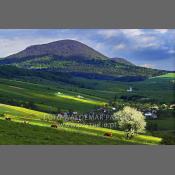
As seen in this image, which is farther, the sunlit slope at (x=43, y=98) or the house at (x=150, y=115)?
the house at (x=150, y=115)

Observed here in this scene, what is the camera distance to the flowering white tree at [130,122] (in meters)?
25.1

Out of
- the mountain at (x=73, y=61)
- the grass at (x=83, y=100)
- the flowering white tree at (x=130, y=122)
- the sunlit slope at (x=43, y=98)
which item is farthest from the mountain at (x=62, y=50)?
the flowering white tree at (x=130, y=122)

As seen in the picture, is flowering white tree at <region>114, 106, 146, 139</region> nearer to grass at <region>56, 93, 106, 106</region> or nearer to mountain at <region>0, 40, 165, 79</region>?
grass at <region>56, 93, 106, 106</region>

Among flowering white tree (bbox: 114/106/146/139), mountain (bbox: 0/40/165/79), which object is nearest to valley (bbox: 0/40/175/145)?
mountain (bbox: 0/40/165/79)

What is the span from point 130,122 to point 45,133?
361 centimetres

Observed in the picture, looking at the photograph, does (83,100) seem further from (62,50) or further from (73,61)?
(62,50)

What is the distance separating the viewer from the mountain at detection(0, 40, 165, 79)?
25.2m

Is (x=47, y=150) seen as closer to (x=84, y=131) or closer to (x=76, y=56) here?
(x=84, y=131)

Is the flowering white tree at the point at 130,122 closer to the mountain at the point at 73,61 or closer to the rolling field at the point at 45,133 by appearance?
the rolling field at the point at 45,133

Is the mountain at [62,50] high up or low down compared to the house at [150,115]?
up

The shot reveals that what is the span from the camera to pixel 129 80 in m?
25.8

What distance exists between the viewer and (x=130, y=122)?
25.1m

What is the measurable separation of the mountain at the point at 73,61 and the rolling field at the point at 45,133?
Result: 2136 mm

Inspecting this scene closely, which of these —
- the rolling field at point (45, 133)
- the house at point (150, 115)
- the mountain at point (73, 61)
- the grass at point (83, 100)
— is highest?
the mountain at point (73, 61)
